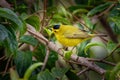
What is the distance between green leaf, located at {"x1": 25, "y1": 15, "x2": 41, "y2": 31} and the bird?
0.41m

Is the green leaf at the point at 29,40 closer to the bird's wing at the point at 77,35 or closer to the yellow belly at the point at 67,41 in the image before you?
the bird's wing at the point at 77,35

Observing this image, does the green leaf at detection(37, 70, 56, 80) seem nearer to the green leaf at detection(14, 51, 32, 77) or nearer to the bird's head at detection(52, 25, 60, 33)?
the green leaf at detection(14, 51, 32, 77)

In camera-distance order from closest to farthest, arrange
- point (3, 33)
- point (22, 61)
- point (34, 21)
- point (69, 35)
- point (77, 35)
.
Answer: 1. point (3, 33)
2. point (22, 61)
3. point (34, 21)
4. point (77, 35)
5. point (69, 35)

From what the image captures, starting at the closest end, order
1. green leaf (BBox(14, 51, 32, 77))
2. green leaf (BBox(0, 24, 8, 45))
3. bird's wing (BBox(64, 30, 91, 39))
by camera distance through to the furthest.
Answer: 1. green leaf (BBox(0, 24, 8, 45))
2. green leaf (BBox(14, 51, 32, 77))
3. bird's wing (BBox(64, 30, 91, 39))

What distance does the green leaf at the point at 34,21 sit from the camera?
1709 millimetres

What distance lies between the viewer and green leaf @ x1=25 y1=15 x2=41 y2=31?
171 centimetres

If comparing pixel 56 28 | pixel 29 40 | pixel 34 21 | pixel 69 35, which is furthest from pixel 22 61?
pixel 69 35

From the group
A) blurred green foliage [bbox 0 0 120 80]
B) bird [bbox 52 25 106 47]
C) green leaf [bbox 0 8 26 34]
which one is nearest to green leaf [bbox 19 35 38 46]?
blurred green foliage [bbox 0 0 120 80]

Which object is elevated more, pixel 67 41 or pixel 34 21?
pixel 34 21

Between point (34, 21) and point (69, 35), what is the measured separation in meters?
0.68

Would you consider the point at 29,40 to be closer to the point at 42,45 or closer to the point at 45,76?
the point at 42,45

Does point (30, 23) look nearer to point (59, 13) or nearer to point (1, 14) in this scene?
point (59, 13)

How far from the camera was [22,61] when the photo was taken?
1.58 m

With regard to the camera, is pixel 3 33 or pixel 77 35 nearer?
pixel 3 33
